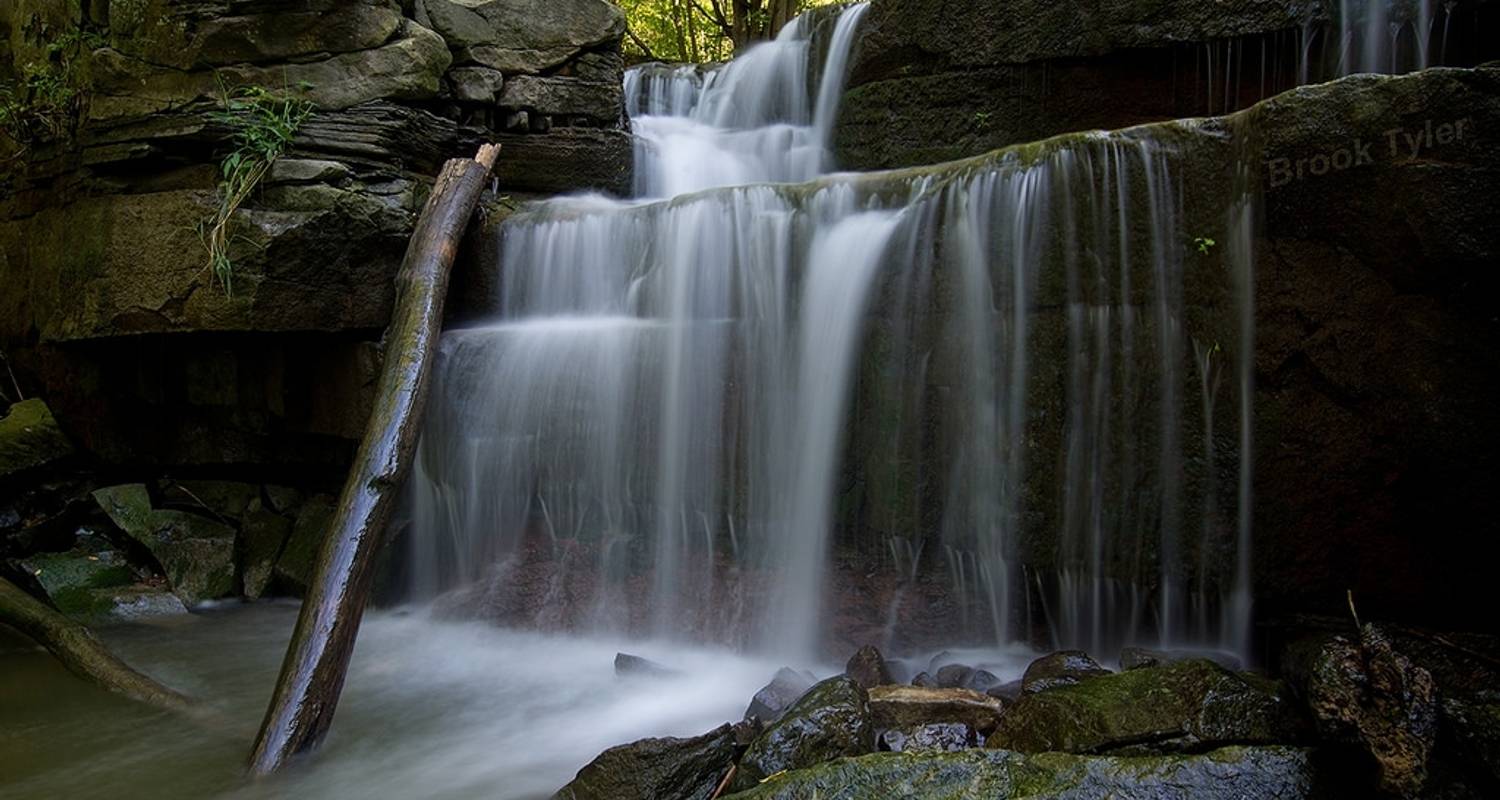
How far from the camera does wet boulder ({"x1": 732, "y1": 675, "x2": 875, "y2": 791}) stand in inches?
112

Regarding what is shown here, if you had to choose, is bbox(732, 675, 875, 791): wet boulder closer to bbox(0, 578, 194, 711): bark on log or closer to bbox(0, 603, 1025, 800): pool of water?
bbox(0, 603, 1025, 800): pool of water

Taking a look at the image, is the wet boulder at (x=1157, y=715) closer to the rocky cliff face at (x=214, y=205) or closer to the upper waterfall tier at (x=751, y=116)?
the rocky cliff face at (x=214, y=205)

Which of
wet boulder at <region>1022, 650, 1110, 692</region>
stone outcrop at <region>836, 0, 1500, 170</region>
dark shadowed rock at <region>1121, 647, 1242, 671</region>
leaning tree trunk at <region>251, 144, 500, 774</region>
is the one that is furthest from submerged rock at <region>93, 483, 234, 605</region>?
stone outcrop at <region>836, 0, 1500, 170</region>

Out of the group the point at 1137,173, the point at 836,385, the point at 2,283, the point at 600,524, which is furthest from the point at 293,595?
the point at 1137,173

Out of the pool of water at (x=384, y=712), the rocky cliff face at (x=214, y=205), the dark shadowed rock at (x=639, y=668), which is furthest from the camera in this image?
the rocky cliff face at (x=214, y=205)

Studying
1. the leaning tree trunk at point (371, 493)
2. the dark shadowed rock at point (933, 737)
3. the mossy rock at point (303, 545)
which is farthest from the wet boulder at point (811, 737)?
the mossy rock at point (303, 545)

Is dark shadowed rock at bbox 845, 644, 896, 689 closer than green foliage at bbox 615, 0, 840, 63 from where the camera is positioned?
Yes

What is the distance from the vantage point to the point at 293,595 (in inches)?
238

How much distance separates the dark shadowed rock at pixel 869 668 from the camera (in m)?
3.78

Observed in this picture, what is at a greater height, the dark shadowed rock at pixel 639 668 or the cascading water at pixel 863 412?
the cascading water at pixel 863 412

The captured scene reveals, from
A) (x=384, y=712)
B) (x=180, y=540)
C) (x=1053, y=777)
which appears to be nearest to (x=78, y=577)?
(x=180, y=540)

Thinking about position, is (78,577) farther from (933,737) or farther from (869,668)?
(933,737)

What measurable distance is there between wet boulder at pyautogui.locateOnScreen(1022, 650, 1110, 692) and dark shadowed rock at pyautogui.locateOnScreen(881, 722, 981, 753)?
1.12ft

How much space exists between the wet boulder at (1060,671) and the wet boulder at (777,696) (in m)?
0.90
